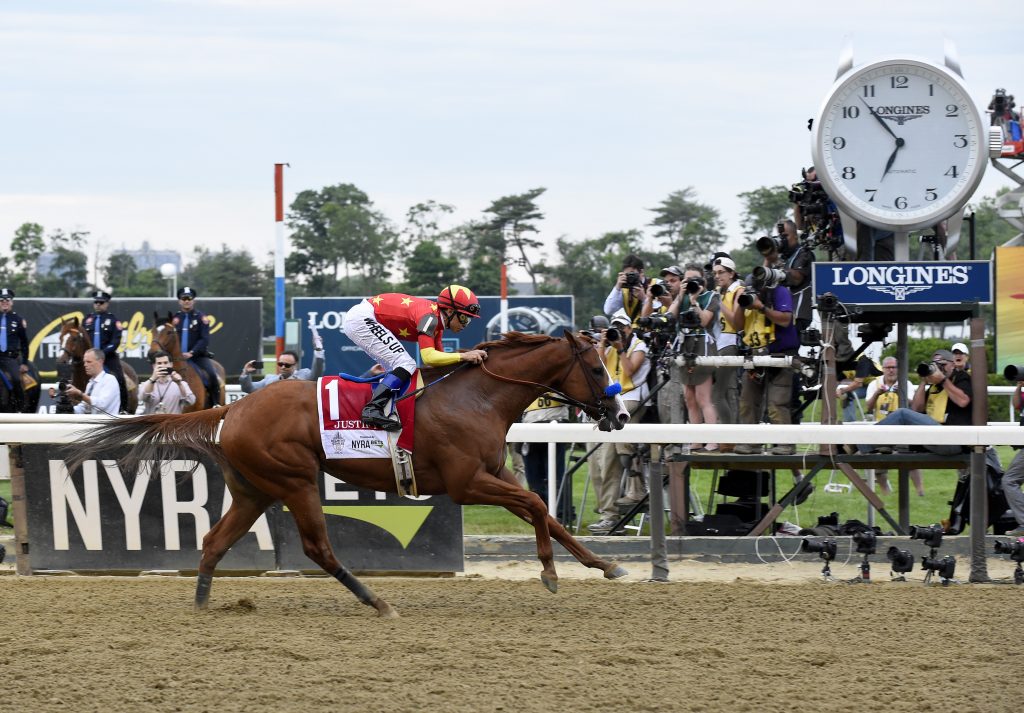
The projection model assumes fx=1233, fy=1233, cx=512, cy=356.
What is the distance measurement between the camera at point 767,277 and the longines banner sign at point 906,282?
28 cm

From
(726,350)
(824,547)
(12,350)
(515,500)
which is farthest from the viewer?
(12,350)

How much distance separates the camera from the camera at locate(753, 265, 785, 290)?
9.12m

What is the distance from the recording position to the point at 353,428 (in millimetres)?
6934

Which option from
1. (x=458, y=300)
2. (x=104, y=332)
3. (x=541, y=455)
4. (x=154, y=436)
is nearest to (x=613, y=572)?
(x=458, y=300)

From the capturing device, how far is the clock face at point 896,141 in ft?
30.5

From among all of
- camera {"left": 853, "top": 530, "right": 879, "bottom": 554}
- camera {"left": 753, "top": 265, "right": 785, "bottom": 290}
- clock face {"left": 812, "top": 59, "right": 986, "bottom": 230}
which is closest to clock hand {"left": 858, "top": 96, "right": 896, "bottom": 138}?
clock face {"left": 812, "top": 59, "right": 986, "bottom": 230}

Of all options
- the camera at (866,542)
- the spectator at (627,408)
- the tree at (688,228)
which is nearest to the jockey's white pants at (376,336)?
the camera at (866,542)

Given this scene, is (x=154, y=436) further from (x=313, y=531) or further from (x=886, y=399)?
(x=886, y=399)

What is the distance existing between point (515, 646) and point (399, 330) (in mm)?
2003

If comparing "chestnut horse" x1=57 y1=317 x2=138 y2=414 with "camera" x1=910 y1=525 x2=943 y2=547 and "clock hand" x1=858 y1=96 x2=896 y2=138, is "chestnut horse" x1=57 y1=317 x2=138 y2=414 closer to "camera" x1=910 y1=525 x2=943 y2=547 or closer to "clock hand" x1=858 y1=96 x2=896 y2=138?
"clock hand" x1=858 y1=96 x2=896 y2=138

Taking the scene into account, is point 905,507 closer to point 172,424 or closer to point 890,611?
point 890,611

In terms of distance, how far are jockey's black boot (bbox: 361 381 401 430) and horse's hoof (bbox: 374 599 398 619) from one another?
3.17ft

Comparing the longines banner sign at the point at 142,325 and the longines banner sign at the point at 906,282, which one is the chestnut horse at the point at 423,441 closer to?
the longines banner sign at the point at 906,282

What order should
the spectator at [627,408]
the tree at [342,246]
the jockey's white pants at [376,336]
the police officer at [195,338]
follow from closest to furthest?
1. the jockey's white pants at [376,336]
2. the spectator at [627,408]
3. the police officer at [195,338]
4. the tree at [342,246]
